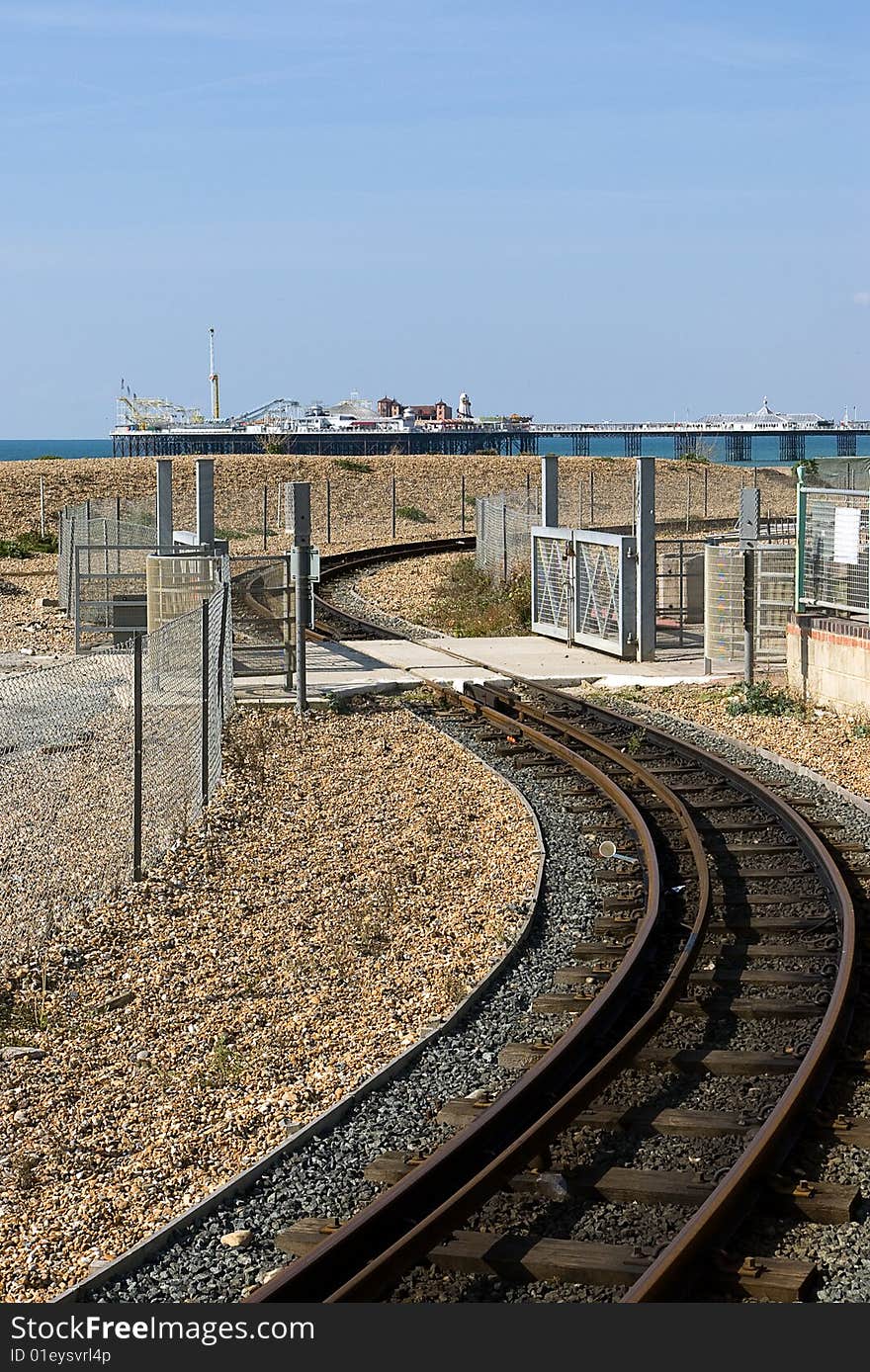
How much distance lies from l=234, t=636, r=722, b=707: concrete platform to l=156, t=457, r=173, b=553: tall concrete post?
2.76 meters

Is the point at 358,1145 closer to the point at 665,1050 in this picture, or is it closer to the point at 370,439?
the point at 665,1050

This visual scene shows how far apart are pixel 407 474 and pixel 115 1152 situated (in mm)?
67479

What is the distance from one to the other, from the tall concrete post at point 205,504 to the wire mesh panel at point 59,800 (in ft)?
11.2

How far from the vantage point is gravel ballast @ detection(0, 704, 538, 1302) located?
7.29 meters

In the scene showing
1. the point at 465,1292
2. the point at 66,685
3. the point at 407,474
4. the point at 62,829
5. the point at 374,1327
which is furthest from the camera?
the point at 407,474

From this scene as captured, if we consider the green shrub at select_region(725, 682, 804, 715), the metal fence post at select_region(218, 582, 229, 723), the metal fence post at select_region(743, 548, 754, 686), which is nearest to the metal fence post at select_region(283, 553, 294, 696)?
the metal fence post at select_region(218, 582, 229, 723)

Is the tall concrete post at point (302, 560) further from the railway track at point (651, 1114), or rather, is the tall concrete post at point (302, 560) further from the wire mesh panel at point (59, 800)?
the railway track at point (651, 1114)

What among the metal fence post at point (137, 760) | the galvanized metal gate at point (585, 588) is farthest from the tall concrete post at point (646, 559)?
the metal fence post at point (137, 760)

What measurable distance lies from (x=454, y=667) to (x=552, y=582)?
14.1 feet

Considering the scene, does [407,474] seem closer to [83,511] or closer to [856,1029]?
[83,511]

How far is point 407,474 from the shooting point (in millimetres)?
74125

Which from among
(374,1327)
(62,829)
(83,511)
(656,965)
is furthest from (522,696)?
(83,511)

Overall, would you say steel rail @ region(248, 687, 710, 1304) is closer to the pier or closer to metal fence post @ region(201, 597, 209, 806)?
metal fence post @ region(201, 597, 209, 806)

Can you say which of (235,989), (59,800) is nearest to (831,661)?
(59,800)
